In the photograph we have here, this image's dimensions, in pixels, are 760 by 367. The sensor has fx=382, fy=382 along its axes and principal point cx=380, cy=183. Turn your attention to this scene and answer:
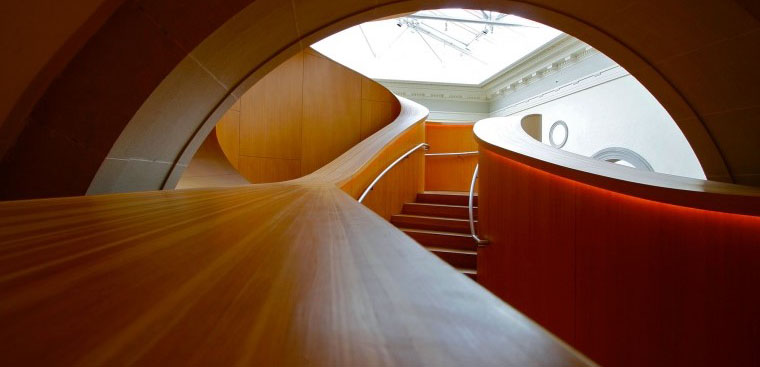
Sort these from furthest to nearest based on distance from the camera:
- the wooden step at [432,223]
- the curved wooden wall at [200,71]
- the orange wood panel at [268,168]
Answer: the orange wood panel at [268,168] → the wooden step at [432,223] → the curved wooden wall at [200,71]

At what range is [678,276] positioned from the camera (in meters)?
2.04

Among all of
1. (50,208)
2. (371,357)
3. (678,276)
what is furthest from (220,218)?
(678,276)

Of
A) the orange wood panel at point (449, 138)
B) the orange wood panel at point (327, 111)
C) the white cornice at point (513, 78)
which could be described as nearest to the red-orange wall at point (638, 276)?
the orange wood panel at point (327, 111)

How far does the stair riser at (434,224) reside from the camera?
15.6 feet

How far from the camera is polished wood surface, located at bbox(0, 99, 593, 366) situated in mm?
272

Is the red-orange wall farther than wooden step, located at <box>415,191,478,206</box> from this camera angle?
No

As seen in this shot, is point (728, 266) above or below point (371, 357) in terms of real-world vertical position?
below

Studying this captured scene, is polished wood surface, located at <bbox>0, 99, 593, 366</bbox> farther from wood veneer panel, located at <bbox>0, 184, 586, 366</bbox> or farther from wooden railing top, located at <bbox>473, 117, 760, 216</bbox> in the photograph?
wooden railing top, located at <bbox>473, 117, 760, 216</bbox>

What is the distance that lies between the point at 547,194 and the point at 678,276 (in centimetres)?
99

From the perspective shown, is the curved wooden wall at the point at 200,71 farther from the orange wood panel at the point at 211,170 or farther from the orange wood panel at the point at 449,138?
the orange wood panel at the point at 449,138

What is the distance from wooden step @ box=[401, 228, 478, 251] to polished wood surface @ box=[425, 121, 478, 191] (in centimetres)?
325

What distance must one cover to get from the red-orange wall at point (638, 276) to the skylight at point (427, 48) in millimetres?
9834

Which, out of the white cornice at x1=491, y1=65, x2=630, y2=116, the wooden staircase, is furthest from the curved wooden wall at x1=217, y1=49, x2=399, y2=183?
the white cornice at x1=491, y1=65, x2=630, y2=116

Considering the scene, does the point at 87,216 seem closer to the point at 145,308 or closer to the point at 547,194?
the point at 145,308
